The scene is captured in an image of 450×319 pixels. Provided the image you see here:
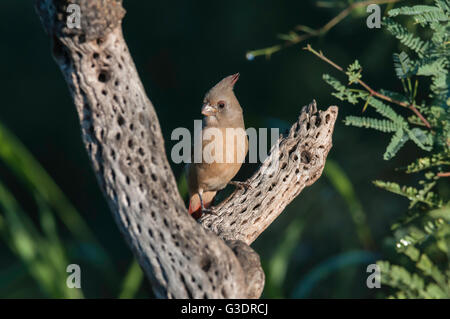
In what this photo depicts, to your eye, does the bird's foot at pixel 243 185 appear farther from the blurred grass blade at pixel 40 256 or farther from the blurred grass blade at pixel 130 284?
the blurred grass blade at pixel 40 256

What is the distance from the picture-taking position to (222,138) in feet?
9.39

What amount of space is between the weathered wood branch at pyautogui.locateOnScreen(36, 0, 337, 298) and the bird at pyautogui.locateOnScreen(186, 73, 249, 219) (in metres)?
0.79

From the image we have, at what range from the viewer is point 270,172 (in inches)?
96.9

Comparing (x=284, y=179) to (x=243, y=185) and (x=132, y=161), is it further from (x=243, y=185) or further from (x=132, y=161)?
(x=132, y=161)

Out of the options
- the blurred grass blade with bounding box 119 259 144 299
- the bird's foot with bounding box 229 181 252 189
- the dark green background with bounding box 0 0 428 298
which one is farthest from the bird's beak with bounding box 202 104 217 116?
the dark green background with bounding box 0 0 428 298

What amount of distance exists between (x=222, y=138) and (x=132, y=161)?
3.32 ft

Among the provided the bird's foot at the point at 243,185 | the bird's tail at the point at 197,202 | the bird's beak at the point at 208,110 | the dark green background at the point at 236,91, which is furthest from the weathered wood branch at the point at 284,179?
the dark green background at the point at 236,91

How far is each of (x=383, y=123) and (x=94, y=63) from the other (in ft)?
3.47

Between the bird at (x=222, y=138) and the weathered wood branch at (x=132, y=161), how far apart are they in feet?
2.58

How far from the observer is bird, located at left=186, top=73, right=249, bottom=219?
2.79m

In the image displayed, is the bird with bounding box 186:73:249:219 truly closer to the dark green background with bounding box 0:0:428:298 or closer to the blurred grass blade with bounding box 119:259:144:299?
the blurred grass blade with bounding box 119:259:144:299

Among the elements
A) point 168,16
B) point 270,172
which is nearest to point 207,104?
point 270,172

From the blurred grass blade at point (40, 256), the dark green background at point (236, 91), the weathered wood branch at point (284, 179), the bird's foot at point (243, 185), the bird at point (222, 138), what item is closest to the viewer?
the weathered wood branch at point (284, 179)

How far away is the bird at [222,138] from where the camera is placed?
279cm
